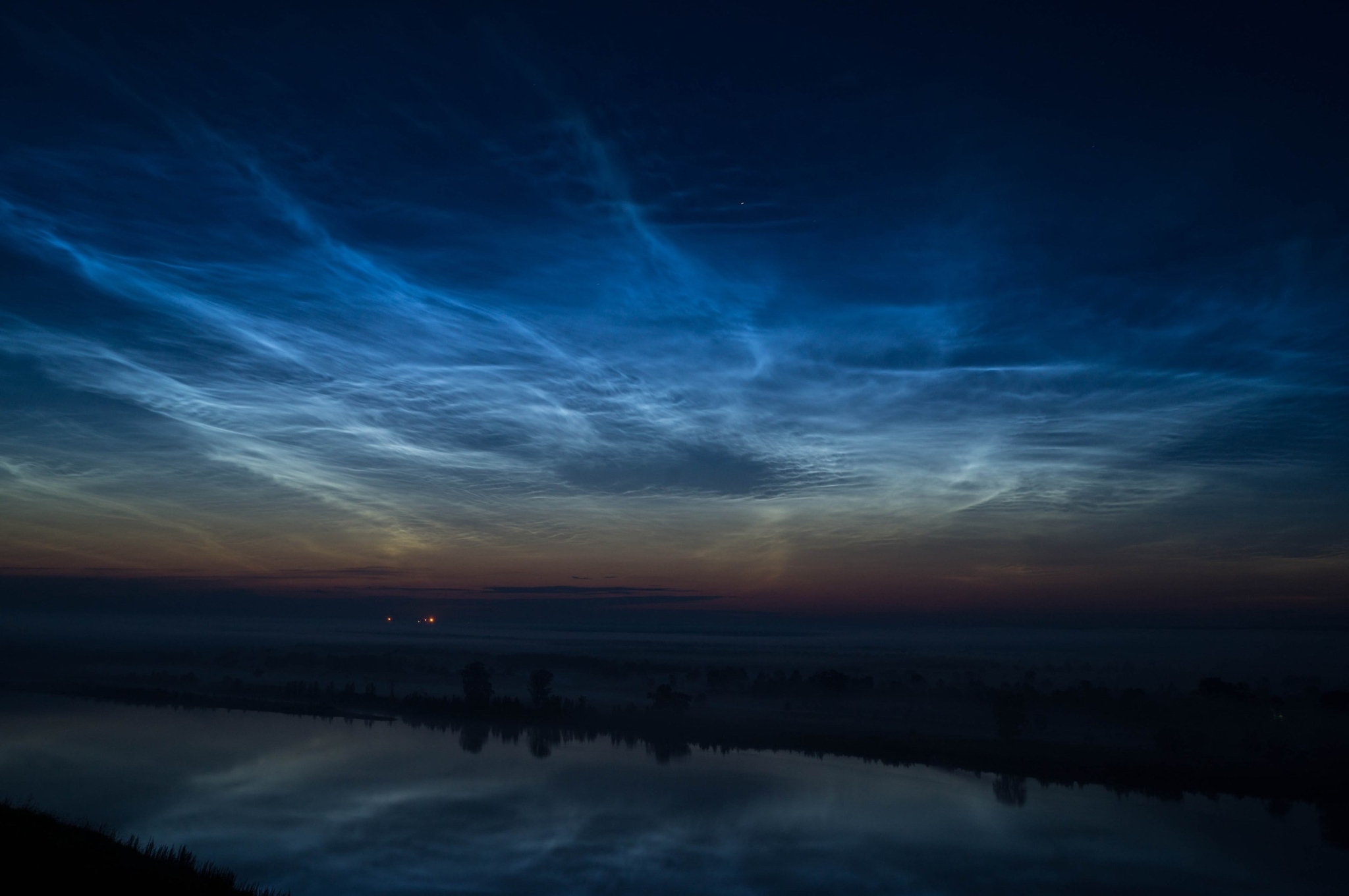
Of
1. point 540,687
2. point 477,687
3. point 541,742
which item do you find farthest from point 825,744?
point 477,687

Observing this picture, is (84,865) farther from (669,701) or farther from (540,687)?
(540,687)

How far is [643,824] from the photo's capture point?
3014 cm

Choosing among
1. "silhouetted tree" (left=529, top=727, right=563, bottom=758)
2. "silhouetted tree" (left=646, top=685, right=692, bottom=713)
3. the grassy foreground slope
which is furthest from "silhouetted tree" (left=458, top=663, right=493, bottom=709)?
the grassy foreground slope

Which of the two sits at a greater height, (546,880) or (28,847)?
(28,847)

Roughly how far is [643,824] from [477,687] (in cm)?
A: 4233

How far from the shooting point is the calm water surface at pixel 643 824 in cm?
2394

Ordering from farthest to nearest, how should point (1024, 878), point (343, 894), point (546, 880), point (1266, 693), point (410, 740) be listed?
point (1266, 693) → point (410, 740) → point (1024, 878) → point (546, 880) → point (343, 894)

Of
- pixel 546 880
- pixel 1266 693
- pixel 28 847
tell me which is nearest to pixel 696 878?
pixel 546 880

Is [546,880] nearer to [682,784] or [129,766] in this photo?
[682,784]

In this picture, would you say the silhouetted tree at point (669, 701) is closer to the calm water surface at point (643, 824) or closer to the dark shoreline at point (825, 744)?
the dark shoreline at point (825, 744)

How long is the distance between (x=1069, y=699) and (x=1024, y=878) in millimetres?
54766

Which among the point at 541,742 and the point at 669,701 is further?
the point at 669,701

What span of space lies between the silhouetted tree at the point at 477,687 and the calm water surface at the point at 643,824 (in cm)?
1781

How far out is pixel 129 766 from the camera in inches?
1567
